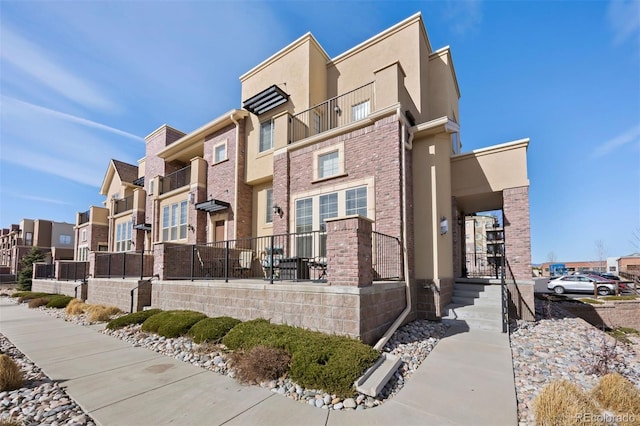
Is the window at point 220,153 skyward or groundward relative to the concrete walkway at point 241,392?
skyward

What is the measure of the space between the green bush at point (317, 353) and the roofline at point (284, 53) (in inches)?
467

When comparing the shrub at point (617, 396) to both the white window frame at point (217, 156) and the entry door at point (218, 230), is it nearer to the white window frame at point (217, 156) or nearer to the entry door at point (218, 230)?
the entry door at point (218, 230)

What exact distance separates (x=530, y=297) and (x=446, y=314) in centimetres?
285

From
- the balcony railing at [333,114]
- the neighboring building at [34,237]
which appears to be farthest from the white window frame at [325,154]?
the neighboring building at [34,237]

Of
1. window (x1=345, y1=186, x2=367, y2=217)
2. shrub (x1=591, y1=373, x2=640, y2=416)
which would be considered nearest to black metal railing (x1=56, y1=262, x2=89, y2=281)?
window (x1=345, y1=186, x2=367, y2=217)

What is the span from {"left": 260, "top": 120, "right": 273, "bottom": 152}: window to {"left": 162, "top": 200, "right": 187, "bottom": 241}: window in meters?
6.00

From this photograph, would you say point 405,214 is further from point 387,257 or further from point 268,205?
point 268,205

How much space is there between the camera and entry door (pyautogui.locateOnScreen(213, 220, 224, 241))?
549 inches

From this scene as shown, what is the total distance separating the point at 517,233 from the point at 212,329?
31.3 ft

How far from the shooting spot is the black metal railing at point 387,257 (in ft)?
26.6

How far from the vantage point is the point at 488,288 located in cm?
922

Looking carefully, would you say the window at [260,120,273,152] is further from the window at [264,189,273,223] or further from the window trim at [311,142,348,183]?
the window trim at [311,142,348,183]

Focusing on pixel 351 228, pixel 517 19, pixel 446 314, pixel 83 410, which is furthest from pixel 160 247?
pixel 517 19

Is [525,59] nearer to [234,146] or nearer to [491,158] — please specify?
[491,158]
